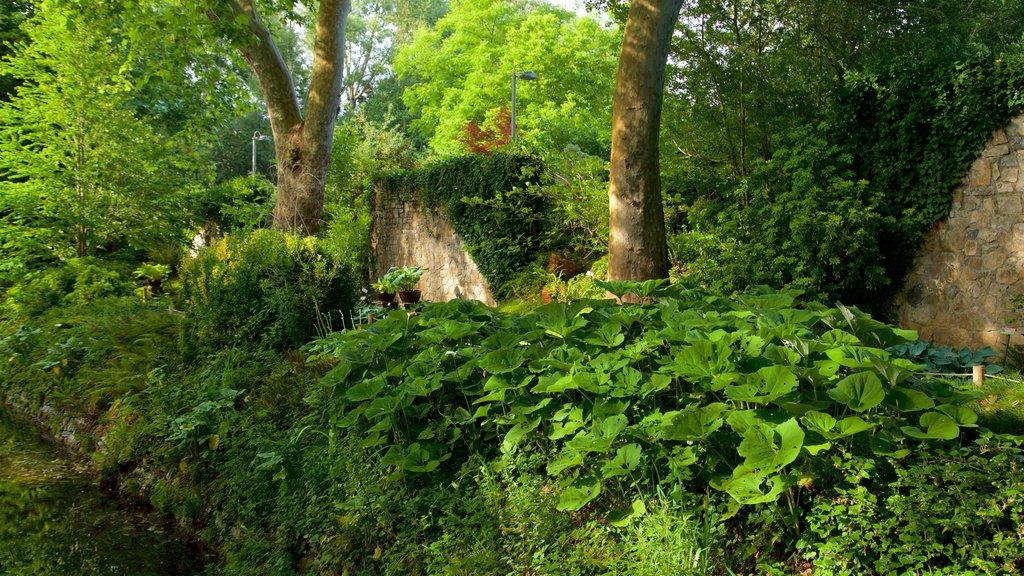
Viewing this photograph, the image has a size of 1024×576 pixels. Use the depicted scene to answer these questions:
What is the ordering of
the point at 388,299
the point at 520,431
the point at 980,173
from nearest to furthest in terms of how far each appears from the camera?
1. the point at 520,431
2. the point at 980,173
3. the point at 388,299

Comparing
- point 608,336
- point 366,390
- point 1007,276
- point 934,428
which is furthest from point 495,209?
point 934,428

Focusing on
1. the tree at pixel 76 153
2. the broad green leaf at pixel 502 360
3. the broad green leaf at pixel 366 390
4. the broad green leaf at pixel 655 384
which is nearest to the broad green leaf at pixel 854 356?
the broad green leaf at pixel 655 384

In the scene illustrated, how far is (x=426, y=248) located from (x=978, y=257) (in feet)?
31.3

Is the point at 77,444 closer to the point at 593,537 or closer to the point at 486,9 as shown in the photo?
the point at 593,537

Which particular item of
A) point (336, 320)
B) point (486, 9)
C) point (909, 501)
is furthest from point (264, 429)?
point (486, 9)

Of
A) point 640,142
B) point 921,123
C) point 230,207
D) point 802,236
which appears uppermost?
point 921,123

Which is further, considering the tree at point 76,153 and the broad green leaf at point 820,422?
the tree at point 76,153

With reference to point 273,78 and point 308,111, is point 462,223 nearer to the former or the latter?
point 308,111

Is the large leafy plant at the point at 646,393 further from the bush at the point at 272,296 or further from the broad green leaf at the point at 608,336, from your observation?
the bush at the point at 272,296

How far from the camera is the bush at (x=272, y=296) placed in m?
6.47

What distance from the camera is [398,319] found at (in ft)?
13.5

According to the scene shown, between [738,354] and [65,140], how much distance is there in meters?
11.1

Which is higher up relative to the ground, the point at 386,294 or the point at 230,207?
the point at 230,207

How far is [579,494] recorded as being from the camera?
2.68 metres
